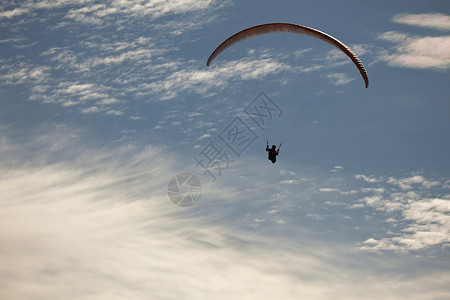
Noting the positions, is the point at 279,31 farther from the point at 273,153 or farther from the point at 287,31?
the point at 273,153

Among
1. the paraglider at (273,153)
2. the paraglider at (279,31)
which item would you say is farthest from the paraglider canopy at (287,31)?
the paraglider at (273,153)

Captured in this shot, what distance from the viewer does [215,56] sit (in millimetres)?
49906

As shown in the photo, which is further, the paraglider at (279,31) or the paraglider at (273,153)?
the paraglider at (273,153)

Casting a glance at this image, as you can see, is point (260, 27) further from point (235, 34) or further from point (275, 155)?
point (275, 155)

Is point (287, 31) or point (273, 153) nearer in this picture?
point (287, 31)

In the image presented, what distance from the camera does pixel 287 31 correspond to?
152 feet

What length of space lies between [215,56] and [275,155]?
35.3 ft

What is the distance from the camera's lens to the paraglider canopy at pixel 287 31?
4438 centimetres

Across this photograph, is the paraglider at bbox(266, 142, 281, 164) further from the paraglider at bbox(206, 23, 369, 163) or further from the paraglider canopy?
the paraglider canopy

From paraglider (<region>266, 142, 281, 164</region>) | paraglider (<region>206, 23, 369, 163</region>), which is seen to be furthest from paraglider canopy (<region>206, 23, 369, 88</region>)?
paraglider (<region>266, 142, 281, 164</region>)

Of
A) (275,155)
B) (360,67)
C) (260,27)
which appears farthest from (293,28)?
(275,155)

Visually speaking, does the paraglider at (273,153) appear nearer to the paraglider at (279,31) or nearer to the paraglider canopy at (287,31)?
the paraglider at (279,31)

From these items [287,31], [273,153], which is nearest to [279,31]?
[287,31]

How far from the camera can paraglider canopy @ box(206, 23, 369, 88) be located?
44375 mm
